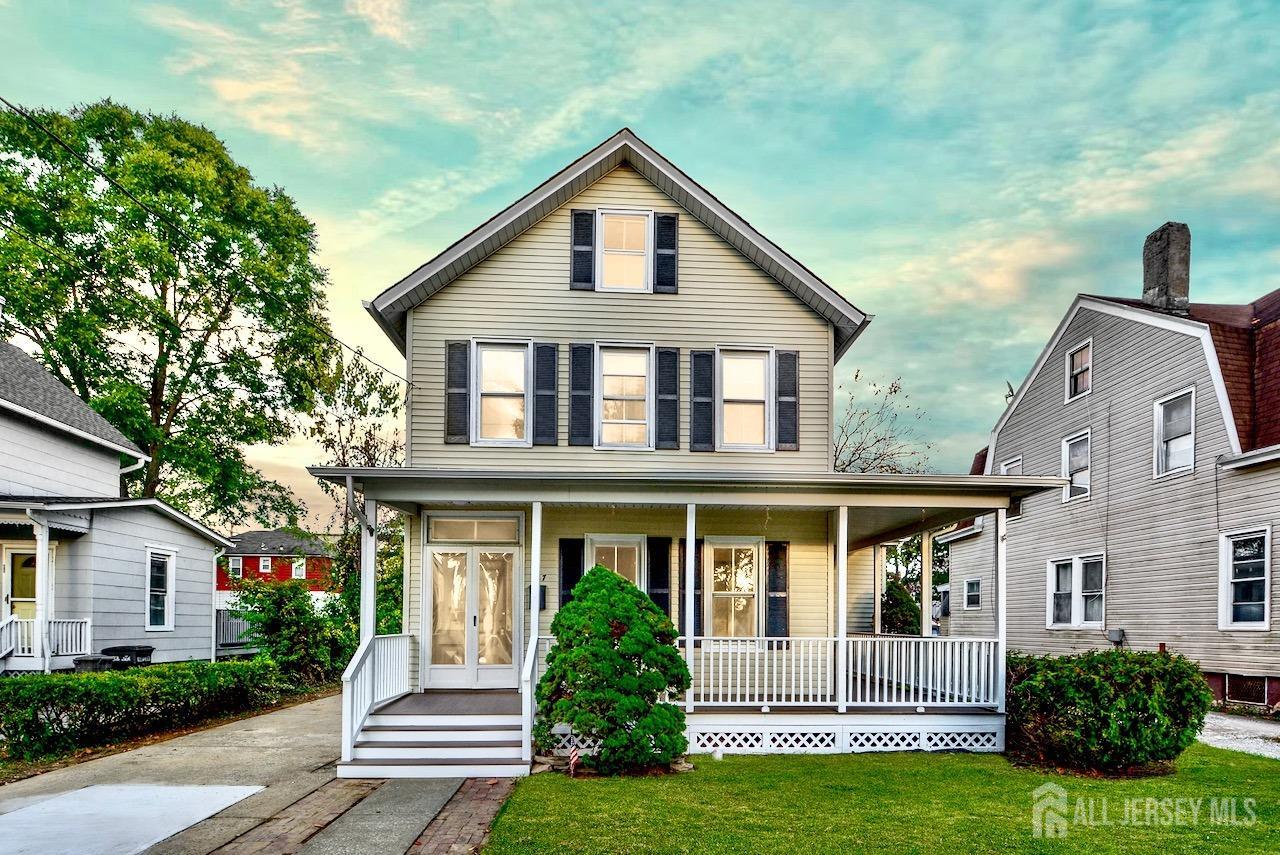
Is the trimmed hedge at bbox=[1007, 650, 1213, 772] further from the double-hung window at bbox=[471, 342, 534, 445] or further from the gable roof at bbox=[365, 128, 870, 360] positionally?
the double-hung window at bbox=[471, 342, 534, 445]

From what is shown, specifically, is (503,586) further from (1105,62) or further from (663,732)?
(1105,62)

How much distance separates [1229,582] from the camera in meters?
15.0

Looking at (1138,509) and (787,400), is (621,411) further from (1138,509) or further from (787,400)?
(1138,509)

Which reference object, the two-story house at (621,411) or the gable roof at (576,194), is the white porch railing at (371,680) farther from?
the gable roof at (576,194)

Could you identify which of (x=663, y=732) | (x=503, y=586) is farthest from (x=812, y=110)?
(x=663, y=732)

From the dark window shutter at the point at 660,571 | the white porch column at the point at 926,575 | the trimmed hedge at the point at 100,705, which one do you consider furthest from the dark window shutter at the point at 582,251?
the trimmed hedge at the point at 100,705

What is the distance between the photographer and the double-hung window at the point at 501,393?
1284 cm

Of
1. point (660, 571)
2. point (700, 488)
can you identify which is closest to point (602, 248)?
point (700, 488)

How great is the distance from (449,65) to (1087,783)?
46.4 ft

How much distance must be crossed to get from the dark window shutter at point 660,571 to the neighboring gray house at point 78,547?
9761 millimetres

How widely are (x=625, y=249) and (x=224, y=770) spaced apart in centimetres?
888

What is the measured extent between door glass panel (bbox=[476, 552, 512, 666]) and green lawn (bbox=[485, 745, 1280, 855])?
3491 millimetres

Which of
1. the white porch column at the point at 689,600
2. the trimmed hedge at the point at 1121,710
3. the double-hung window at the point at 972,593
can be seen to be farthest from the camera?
the double-hung window at the point at 972,593

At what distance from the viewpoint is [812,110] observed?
55.9 feet
